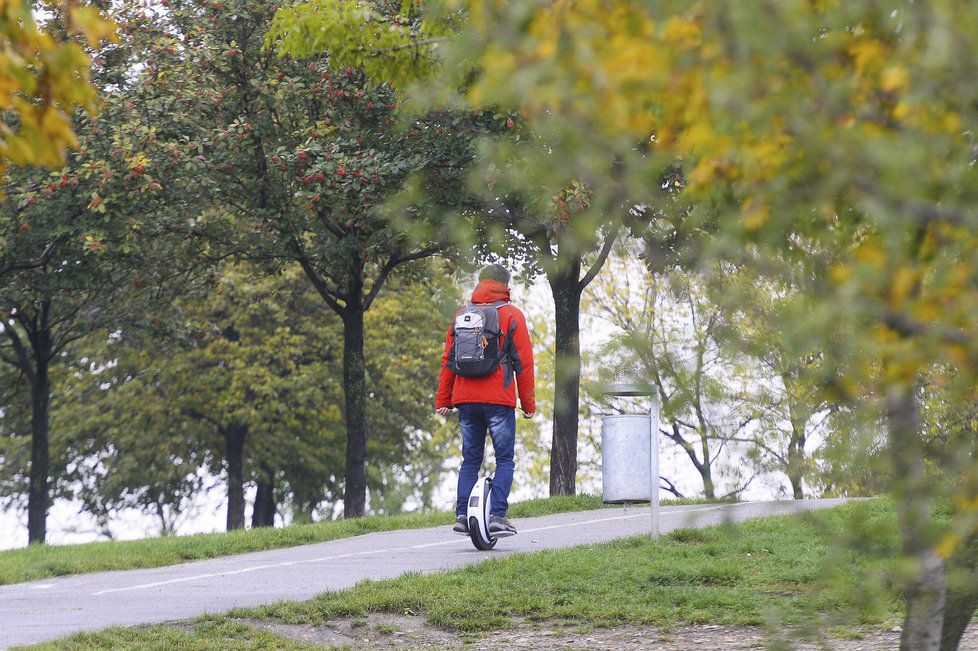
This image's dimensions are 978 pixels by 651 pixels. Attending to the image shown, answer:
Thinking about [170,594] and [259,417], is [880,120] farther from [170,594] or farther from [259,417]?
[259,417]

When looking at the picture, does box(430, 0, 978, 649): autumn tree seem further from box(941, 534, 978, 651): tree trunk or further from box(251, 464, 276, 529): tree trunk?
box(251, 464, 276, 529): tree trunk

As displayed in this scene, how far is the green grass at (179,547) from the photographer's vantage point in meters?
11.3

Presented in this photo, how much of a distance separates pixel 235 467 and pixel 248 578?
21.4 meters

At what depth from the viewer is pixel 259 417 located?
29.9m

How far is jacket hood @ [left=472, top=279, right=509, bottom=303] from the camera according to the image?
34.0 ft

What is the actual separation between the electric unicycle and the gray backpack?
0.89 meters

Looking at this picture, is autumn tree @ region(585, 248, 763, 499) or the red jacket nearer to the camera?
autumn tree @ region(585, 248, 763, 499)

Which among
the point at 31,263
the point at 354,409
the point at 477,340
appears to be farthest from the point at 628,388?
the point at 31,263

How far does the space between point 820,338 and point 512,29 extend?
1008mm

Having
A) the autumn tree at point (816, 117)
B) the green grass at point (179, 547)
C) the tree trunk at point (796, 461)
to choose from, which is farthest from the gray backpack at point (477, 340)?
the autumn tree at point (816, 117)

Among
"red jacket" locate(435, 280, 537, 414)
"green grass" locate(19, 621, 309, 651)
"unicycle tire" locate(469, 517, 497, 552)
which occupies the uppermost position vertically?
"red jacket" locate(435, 280, 537, 414)

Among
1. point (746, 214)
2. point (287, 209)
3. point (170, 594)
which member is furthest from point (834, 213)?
point (287, 209)

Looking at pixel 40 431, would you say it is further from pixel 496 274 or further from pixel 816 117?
pixel 816 117

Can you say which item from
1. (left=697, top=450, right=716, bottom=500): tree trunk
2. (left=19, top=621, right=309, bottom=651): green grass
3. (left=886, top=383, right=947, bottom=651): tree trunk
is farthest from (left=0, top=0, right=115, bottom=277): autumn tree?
(left=19, top=621, right=309, bottom=651): green grass
